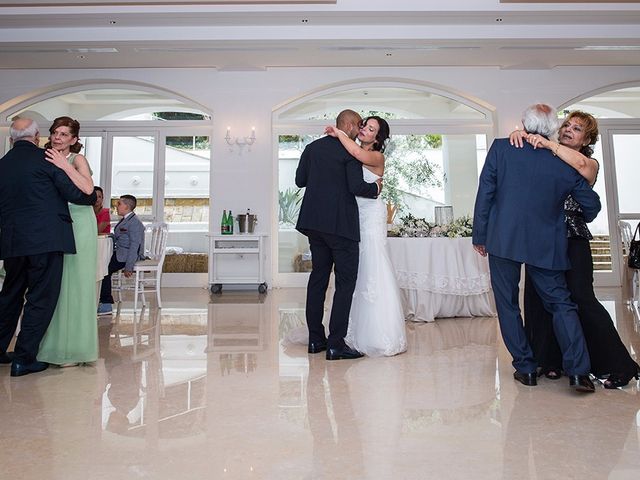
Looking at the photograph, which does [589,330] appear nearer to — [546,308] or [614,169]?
[546,308]

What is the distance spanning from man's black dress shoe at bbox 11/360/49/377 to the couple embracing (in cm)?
152

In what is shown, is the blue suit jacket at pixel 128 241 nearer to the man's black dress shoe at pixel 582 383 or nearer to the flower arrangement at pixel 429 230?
the flower arrangement at pixel 429 230

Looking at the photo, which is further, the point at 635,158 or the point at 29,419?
the point at 635,158

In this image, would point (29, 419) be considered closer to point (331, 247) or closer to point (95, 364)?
point (95, 364)

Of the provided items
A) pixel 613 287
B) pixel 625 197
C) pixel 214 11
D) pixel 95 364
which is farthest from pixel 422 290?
pixel 625 197

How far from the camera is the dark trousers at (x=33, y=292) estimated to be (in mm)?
2479

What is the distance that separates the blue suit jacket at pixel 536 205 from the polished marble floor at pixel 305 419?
64 centimetres

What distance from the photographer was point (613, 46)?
6.27 meters

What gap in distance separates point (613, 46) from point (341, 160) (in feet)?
18.3

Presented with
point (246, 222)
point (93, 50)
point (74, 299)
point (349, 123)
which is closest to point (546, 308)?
point (349, 123)

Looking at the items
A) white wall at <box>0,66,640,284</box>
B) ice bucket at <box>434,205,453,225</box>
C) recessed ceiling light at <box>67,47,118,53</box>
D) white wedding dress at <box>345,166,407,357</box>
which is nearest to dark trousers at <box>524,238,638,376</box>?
white wedding dress at <box>345,166,407,357</box>

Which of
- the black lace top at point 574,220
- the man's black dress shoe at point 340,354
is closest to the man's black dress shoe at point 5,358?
the man's black dress shoe at point 340,354

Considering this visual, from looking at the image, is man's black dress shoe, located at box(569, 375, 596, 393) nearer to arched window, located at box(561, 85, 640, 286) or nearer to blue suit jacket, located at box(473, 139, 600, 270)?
blue suit jacket, located at box(473, 139, 600, 270)

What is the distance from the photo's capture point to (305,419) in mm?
1803
